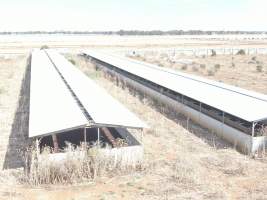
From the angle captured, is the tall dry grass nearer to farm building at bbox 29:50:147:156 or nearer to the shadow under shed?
farm building at bbox 29:50:147:156

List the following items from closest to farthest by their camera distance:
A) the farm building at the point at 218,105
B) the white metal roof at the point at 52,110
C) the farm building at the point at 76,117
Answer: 1. the white metal roof at the point at 52,110
2. the farm building at the point at 76,117
3. the farm building at the point at 218,105

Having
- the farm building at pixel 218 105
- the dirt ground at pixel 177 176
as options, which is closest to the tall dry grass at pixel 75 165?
the dirt ground at pixel 177 176

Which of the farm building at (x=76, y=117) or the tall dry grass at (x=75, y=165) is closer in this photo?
the tall dry grass at (x=75, y=165)

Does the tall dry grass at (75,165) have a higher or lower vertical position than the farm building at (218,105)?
lower

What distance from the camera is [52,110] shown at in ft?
53.7

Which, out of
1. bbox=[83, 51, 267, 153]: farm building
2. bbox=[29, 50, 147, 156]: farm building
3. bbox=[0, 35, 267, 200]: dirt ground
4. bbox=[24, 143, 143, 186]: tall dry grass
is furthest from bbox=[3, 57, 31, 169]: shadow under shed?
bbox=[83, 51, 267, 153]: farm building

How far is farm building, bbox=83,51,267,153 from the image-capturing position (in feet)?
51.8

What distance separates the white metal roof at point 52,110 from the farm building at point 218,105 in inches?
247

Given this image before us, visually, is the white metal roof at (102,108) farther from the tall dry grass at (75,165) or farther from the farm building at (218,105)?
the farm building at (218,105)

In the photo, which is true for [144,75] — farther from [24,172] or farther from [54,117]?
[24,172]

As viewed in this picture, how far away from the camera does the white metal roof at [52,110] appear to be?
13.7 meters

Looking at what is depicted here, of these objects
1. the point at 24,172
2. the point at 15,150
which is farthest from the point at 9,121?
the point at 24,172

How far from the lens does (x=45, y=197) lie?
11562 mm

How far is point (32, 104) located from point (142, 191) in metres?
8.37
